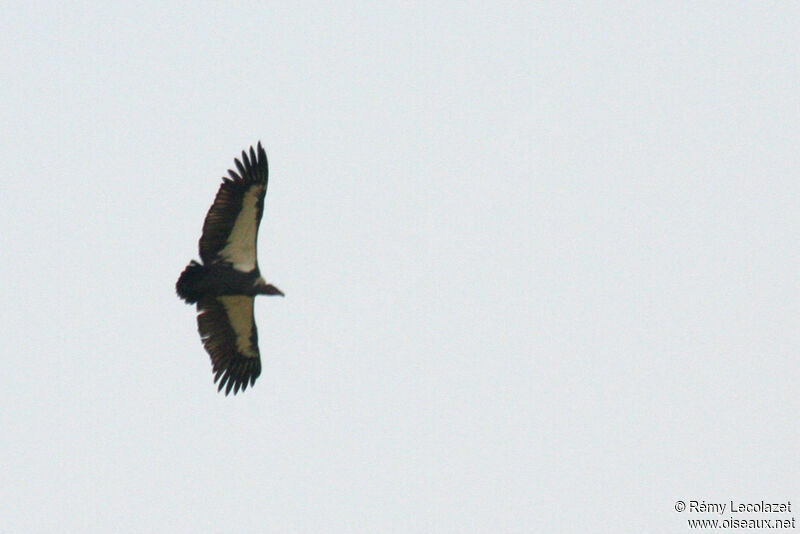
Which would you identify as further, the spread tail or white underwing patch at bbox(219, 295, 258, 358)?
white underwing patch at bbox(219, 295, 258, 358)

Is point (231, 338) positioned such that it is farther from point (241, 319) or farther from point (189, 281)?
point (189, 281)

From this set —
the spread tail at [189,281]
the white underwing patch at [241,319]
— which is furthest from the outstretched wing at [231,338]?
the spread tail at [189,281]

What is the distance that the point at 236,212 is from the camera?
3080 centimetres

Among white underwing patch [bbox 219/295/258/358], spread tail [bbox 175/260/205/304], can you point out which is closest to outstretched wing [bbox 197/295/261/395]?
white underwing patch [bbox 219/295/258/358]

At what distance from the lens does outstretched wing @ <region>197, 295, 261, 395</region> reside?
32.2 metres

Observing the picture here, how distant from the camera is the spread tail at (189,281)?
30375 millimetres

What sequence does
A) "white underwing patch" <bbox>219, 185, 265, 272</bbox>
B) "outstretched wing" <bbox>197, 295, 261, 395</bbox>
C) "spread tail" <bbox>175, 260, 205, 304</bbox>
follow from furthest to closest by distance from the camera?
"outstretched wing" <bbox>197, 295, 261, 395</bbox>
"white underwing patch" <bbox>219, 185, 265, 272</bbox>
"spread tail" <bbox>175, 260, 205, 304</bbox>

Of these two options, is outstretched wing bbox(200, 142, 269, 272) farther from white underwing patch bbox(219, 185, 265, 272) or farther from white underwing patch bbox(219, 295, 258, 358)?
white underwing patch bbox(219, 295, 258, 358)

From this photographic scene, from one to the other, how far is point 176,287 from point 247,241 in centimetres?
194

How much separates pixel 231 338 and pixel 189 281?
2.70 m

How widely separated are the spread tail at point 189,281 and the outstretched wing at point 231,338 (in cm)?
124

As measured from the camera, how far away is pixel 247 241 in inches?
1222

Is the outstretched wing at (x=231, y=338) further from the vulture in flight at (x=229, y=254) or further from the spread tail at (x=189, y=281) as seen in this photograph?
the spread tail at (x=189, y=281)

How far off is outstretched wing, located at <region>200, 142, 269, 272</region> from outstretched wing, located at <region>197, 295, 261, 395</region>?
161 cm
